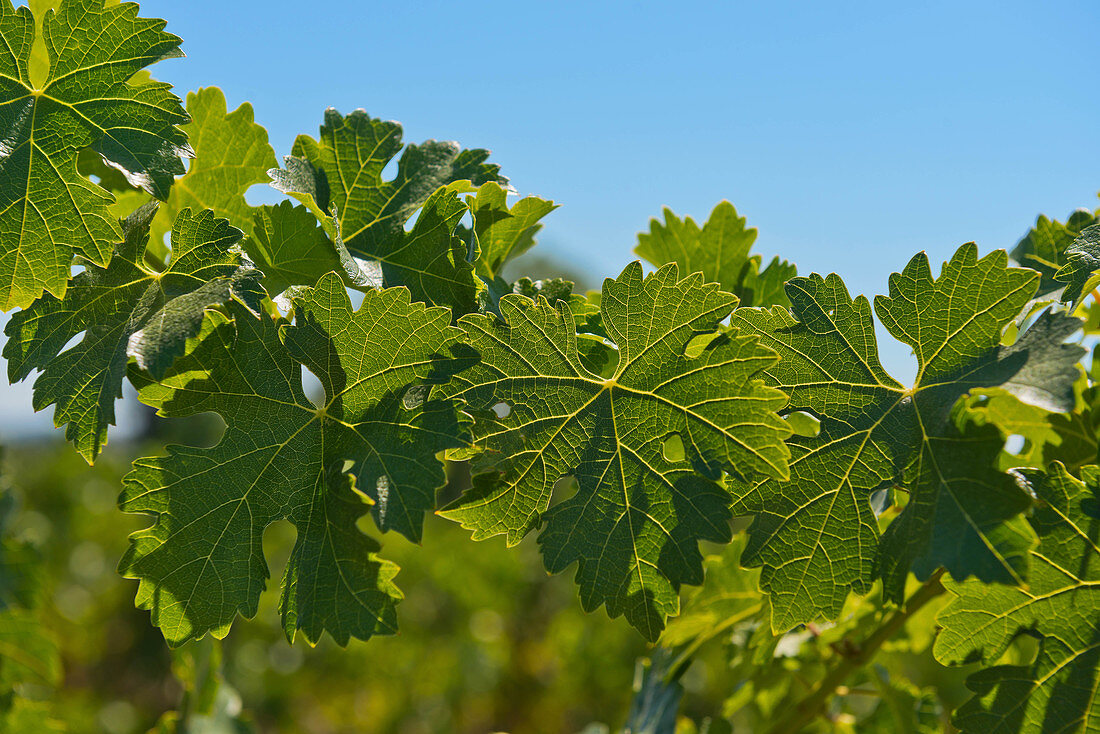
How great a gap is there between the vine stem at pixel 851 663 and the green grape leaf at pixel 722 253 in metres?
0.49

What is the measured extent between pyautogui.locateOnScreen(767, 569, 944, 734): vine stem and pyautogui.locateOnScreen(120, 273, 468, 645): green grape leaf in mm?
805

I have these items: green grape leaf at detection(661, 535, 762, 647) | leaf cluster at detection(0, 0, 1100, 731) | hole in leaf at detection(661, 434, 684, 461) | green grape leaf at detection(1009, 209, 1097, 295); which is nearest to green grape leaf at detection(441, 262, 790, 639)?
leaf cluster at detection(0, 0, 1100, 731)

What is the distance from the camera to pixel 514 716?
21.6 ft

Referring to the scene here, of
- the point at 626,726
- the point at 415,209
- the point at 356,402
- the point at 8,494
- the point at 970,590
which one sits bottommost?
the point at 626,726

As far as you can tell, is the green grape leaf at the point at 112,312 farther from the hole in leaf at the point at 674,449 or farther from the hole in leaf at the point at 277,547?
the hole in leaf at the point at 277,547

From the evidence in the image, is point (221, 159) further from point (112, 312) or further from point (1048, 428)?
point (1048, 428)

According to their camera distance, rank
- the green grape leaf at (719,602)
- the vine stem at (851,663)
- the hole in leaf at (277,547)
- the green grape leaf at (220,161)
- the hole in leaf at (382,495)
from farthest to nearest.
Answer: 1. the hole in leaf at (277,547)
2. the green grape leaf at (719,602)
3. the vine stem at (851,663)
4. the green grape leaf at (220,161)
5. the hole in leaf at (382,495)

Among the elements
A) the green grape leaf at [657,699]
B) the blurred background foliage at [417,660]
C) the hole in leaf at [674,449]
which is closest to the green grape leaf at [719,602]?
the green grape leaf at [657,699]

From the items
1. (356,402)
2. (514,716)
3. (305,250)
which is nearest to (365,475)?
(356,402)

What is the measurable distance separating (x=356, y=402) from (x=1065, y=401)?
0.73m

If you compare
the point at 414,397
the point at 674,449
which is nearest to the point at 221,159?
the point at 414,397

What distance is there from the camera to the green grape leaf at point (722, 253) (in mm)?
1201

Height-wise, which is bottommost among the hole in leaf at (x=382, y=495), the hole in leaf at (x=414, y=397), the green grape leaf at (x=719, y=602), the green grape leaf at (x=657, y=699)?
the green grape leaf at (x=657, y=699)

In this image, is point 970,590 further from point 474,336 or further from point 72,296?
point 72,296
